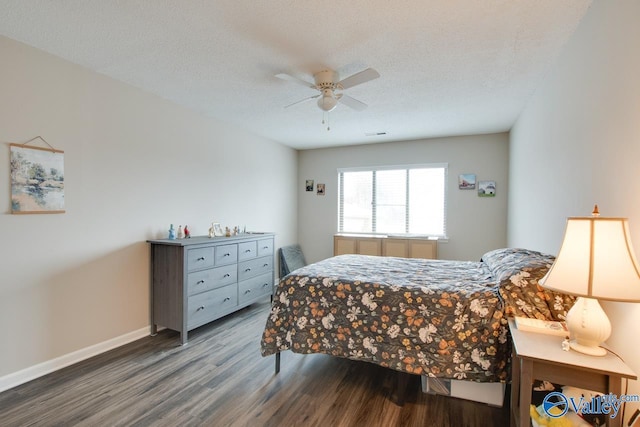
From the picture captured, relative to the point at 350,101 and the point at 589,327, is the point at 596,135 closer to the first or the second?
the point at 589,327

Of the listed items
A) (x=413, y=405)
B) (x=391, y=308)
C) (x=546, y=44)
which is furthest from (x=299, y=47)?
(x=413, y=405)

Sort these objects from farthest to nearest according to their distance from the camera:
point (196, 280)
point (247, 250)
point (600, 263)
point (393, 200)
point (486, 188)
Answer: point (393, 200) < point (486, 188) < point (247, 250) < point (196, 280) < point (600, 263)

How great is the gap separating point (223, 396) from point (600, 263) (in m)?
2.32

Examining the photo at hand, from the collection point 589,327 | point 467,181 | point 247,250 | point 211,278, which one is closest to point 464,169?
point 467,181

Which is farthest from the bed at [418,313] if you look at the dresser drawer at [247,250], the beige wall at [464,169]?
the beige wall at [464,169]

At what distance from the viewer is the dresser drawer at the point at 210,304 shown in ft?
9.96

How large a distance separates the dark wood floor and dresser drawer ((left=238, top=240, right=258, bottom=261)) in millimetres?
1190

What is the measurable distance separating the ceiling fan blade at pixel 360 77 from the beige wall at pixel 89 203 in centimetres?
216

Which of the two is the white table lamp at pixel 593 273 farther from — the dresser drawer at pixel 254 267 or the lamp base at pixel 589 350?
the dresser drawer at pixel 254 267

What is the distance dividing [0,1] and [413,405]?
365 cm

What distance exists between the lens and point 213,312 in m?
3.29

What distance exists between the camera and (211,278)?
3.26 m

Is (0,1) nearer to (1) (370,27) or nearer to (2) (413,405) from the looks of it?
(1) (370,27)

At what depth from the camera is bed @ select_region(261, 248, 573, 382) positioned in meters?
1.83
